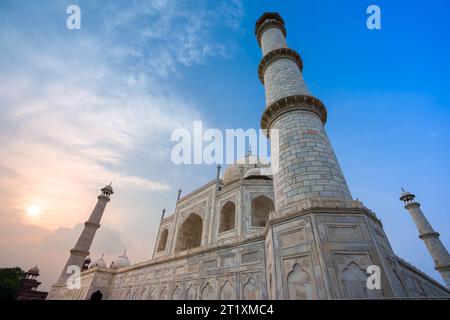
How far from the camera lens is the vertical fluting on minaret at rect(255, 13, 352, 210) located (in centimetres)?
541

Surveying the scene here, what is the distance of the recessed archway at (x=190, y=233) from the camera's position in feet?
61.5

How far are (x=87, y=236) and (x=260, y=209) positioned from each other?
56.6ft

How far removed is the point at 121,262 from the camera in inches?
868

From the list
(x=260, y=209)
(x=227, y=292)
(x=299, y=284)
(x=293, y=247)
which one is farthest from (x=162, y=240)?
(x=299, y=284)

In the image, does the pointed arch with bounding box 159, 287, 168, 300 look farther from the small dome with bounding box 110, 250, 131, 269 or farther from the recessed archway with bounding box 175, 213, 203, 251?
the small dome with bounding box 110, 250, 131, 269

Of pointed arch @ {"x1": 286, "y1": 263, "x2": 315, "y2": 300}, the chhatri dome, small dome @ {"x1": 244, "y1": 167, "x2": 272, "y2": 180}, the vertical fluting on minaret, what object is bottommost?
pointed arch @ {"x1": 286, "y1": 263, "x2": 315, "y2": 300}

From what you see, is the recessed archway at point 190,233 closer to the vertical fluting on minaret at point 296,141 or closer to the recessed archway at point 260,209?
Result: the recessed archway at point 260,209

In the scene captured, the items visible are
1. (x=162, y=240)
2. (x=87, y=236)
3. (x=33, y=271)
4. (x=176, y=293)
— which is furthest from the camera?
(x=33, y=271)

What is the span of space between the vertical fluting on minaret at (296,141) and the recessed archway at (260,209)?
947 cm

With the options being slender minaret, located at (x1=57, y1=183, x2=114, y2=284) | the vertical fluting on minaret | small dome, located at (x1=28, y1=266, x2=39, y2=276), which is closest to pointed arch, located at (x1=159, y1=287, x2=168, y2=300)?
the vertical fluting on minaret

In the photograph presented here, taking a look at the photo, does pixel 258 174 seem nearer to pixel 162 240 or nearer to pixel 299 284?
pixel 162 240

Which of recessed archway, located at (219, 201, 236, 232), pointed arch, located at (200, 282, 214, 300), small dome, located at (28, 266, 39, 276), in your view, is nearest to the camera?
pointed arch, located at (200, 282, 214, 300)

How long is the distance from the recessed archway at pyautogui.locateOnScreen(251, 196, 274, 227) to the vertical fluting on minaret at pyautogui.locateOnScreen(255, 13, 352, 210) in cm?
947
